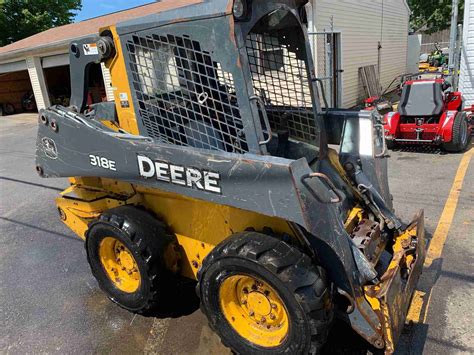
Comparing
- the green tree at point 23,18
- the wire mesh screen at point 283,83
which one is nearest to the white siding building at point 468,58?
the wire mesh screen at point 283,83

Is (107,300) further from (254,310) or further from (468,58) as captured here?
(468,58)

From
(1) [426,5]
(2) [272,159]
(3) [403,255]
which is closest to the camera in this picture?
(2) [272,159]

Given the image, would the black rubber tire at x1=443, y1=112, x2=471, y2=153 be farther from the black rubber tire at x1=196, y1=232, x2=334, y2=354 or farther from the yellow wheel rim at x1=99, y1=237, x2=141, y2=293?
the yellow wheel rim at x1=99, y1=237, x2=141, y2=293

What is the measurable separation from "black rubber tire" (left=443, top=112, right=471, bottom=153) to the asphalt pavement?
1.20 m

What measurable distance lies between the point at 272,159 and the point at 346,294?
105 cm

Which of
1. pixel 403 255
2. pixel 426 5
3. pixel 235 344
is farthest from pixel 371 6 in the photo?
pixel 426 5

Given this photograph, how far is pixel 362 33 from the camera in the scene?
1381 cm

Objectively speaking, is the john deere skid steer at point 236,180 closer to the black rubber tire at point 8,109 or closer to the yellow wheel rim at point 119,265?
the yellow wheel rim at point 119,265

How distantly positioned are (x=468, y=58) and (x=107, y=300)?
1003 centimetres

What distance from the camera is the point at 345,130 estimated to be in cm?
371

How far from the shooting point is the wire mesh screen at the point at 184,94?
8.83ft

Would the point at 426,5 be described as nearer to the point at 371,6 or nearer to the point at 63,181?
the point at 371,6

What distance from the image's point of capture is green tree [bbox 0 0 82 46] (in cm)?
2689

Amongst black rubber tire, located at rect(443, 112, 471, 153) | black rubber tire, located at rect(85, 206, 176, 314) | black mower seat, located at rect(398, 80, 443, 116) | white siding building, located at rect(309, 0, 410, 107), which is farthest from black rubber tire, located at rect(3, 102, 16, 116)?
black rubber tire, located at rect(443, 112, 471, 153)
